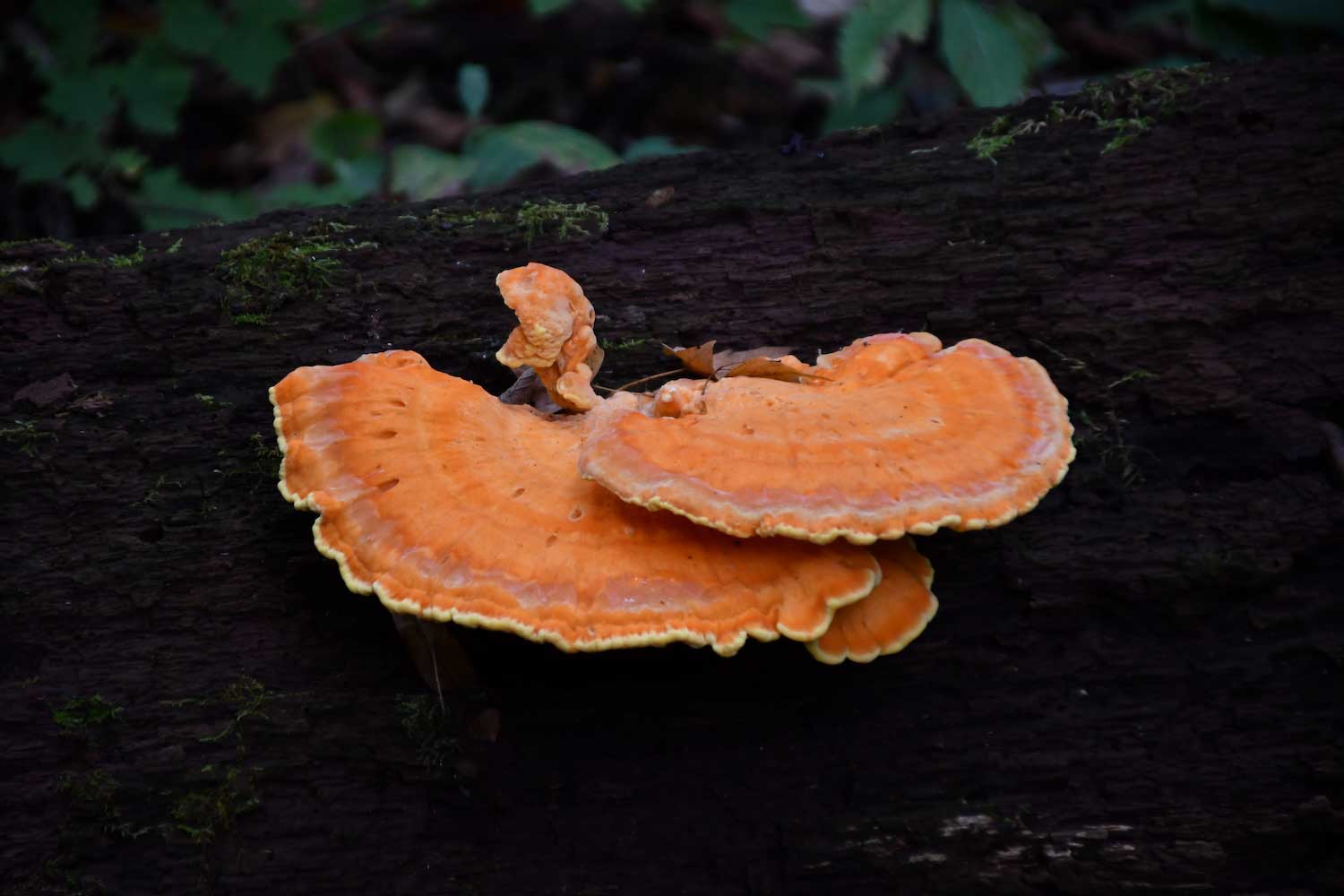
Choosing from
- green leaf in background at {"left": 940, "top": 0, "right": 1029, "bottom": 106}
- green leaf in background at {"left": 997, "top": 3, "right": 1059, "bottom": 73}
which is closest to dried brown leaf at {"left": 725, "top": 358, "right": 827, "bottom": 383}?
green leaf in background at {"left": 940, "top": 0, "right": 1029, "bottom": 106}

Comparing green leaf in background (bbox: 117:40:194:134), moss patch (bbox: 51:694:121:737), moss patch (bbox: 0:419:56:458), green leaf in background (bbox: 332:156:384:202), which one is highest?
green leaf in background (bbox: 117:40:194:134)

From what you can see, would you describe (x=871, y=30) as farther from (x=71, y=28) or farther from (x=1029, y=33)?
(x=71, y=28)

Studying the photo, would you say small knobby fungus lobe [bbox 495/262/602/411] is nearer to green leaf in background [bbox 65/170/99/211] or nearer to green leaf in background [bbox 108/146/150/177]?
green leaf in background [bbox 65/170/99/211]

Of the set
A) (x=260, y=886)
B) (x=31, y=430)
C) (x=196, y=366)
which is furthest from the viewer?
(x=196, y=366)

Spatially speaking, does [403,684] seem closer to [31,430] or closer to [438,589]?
[438,589]

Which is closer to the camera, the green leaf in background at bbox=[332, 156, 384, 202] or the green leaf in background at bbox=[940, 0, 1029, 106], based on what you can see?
the green leaf in background at bbox=[940, 0, 1029, 106]

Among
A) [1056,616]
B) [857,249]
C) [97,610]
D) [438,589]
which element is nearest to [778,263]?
[857,249]

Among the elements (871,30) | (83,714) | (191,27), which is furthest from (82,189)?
(871,30)
